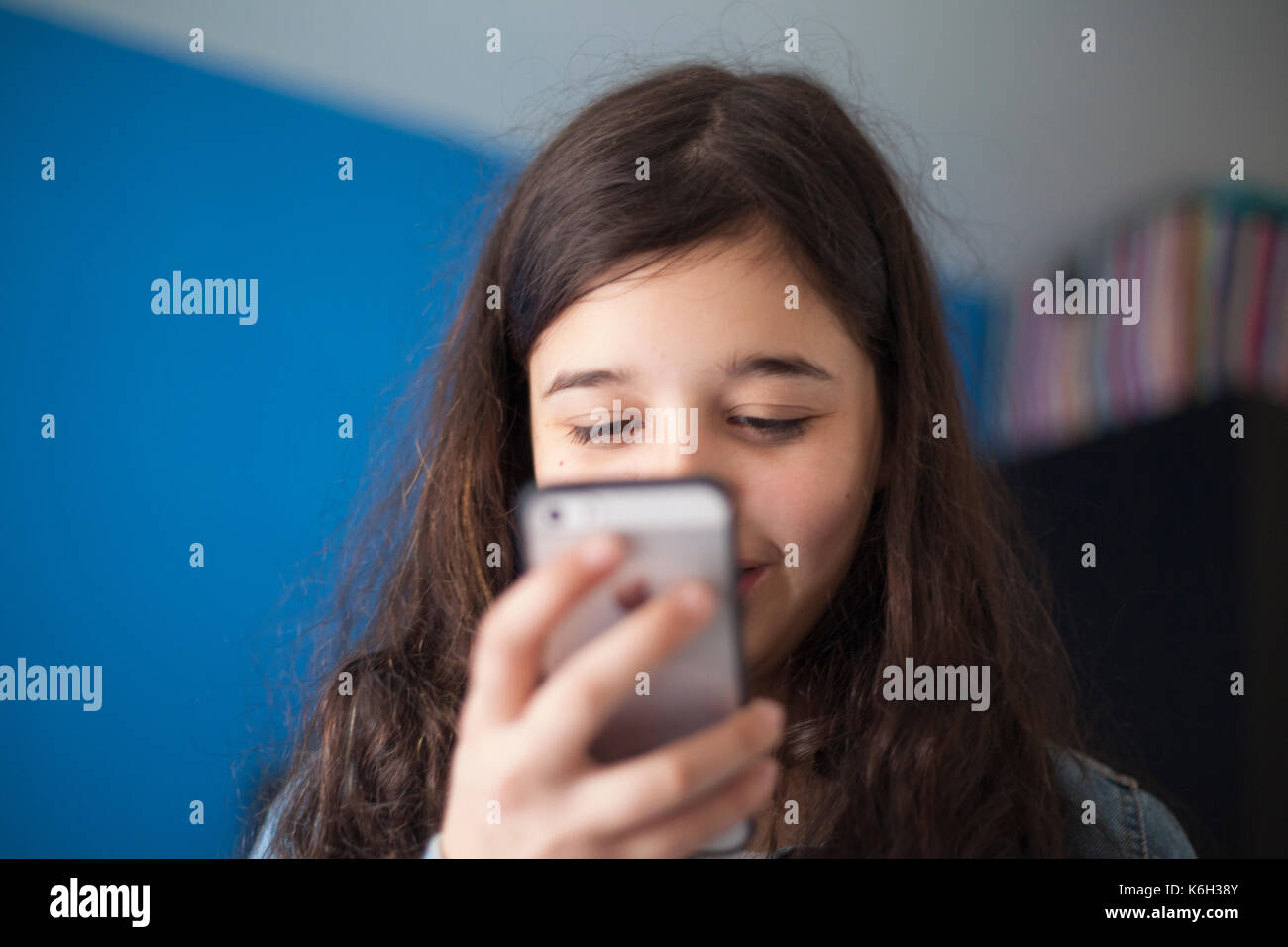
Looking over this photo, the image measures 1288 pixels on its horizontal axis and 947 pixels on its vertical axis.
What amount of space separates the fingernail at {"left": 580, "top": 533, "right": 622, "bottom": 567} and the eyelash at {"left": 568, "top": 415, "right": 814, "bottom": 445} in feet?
0.98

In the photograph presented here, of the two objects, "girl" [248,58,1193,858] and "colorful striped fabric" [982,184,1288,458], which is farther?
"colorful striped fabric" [982,184,1288,458]

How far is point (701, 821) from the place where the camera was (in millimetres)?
629

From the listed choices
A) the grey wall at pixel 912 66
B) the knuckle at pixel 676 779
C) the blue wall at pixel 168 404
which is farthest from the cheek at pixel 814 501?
the blue wall at pixel 168 404

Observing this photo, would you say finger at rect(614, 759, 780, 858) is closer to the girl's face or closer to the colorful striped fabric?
the girl's face

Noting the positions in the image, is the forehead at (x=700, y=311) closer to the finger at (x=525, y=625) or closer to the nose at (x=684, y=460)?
the nose at (x=684, y=460)

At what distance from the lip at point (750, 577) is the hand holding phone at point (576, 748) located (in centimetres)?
28

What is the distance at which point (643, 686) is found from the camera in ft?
2.27

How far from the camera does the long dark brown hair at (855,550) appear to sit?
0.93m

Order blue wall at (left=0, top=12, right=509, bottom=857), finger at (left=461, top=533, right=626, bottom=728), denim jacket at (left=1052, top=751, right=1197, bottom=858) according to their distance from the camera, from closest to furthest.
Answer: finger at (left=461, top=533, right=626, bottom=728) < denim jacket at (left=1052, top=751, right=1197, bottom=858) < blue wall at (left=0, top=12, right=509, bottom=857)

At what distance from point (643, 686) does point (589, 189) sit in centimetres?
53

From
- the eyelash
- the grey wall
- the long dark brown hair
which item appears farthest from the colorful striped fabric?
the eyelash

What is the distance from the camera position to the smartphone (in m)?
0.63

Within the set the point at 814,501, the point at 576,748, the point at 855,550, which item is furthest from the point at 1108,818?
the point at 576,748
